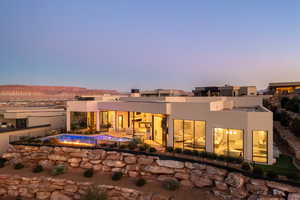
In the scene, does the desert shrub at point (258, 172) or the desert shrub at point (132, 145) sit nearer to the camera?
the desert shrub at point (258, 172)

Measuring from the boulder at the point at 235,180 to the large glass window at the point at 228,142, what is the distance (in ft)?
5.88

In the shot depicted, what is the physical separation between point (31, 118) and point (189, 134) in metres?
19.8

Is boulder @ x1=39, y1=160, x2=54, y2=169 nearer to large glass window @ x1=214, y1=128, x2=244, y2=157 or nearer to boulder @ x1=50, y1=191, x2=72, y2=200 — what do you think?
boulder @ x1=50, y1=191, x2=72, y2=200

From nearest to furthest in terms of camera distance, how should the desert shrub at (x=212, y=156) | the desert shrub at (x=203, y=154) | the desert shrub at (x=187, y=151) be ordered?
1. the desert shrub at (x=212, y=156)
2. the desert shrub at (x=203, y=154)
3. the desert shrub at (x=187, y=151)

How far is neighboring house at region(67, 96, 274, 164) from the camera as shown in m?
10.5

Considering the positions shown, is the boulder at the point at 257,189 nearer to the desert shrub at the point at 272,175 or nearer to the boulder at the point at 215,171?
the desert shrub at the point at 272,175

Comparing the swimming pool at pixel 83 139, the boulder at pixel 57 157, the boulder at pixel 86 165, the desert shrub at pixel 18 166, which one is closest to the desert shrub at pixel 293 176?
the swimming pool at pixel 83 139

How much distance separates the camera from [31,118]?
2070cm

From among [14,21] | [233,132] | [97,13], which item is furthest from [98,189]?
[14,21]

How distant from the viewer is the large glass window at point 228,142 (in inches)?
428

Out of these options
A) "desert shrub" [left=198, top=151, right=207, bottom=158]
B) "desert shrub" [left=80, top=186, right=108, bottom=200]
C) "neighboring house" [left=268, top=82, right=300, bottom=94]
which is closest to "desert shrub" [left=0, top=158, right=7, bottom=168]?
"desert shrub" [left=80, top=186, right=108, bottom=200]

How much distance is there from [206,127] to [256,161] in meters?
3.63

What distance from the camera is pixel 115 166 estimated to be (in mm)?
12602

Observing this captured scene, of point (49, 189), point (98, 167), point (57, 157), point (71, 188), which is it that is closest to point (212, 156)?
point (98, 167)
